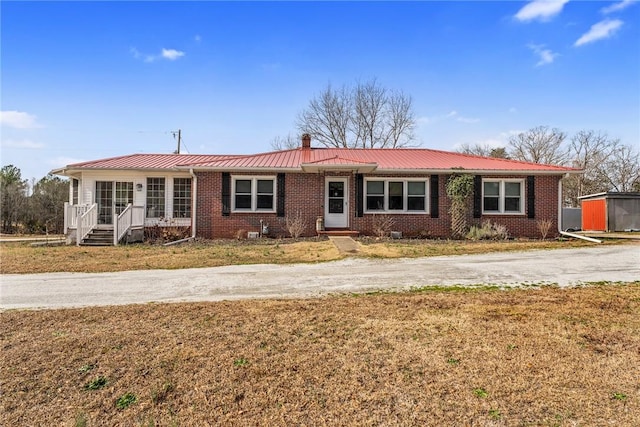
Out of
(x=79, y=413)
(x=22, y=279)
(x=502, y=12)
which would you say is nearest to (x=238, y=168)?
(x=22, y=279)

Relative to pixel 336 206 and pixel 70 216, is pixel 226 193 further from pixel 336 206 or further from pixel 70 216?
pixel 70 216

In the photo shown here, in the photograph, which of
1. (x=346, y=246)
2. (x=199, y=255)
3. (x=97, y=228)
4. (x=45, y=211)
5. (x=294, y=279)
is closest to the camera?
(x=294, y=279)

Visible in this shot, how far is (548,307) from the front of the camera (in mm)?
4949

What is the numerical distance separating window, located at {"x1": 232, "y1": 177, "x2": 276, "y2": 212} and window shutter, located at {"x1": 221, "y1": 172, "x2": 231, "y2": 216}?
0.87 feet

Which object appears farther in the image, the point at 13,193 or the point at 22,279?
the point at 13,193

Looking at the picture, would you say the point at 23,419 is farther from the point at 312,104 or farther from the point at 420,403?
the point at 312,104

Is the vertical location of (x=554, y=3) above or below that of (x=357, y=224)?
above

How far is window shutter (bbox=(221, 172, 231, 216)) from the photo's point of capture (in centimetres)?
1505

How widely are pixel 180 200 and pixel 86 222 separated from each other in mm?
3694

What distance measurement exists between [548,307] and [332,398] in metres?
3.77

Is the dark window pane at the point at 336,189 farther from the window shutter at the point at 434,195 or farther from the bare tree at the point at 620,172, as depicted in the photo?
the bare tree at the point at 620,172

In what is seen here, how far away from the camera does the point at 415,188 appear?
1559cm

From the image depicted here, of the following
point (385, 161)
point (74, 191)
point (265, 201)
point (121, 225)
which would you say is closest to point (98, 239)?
point (121, 225)

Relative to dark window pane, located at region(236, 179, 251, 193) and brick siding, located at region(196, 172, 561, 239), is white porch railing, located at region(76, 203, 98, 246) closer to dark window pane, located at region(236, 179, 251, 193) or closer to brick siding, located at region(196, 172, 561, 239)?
brick siding, located at region(196, 172, 561, 239)
